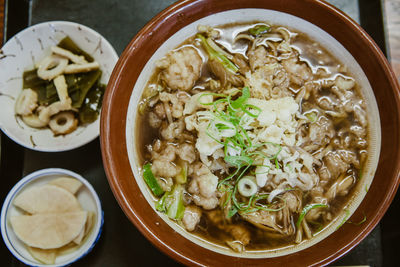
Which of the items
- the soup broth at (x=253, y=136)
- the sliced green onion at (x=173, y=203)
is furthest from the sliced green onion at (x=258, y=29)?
the sliced green onion at (x=173, y=203)

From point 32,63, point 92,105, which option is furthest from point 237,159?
point 32,63

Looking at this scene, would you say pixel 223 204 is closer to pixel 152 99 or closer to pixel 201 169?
pixel 201 169

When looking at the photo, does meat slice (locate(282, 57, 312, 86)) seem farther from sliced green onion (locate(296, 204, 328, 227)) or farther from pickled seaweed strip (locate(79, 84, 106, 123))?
pickled seaweed strip (locate(79, 84, 106, 123))

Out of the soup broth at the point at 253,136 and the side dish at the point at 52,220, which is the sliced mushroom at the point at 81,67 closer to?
the soup broth at the point at 253,136

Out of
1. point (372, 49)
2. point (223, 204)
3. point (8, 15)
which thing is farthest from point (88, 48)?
point (372, 49)

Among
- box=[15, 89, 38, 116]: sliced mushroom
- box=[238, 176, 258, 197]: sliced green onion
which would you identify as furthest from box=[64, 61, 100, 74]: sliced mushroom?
box=[238, 176, 258, 197]: sliced green onion
